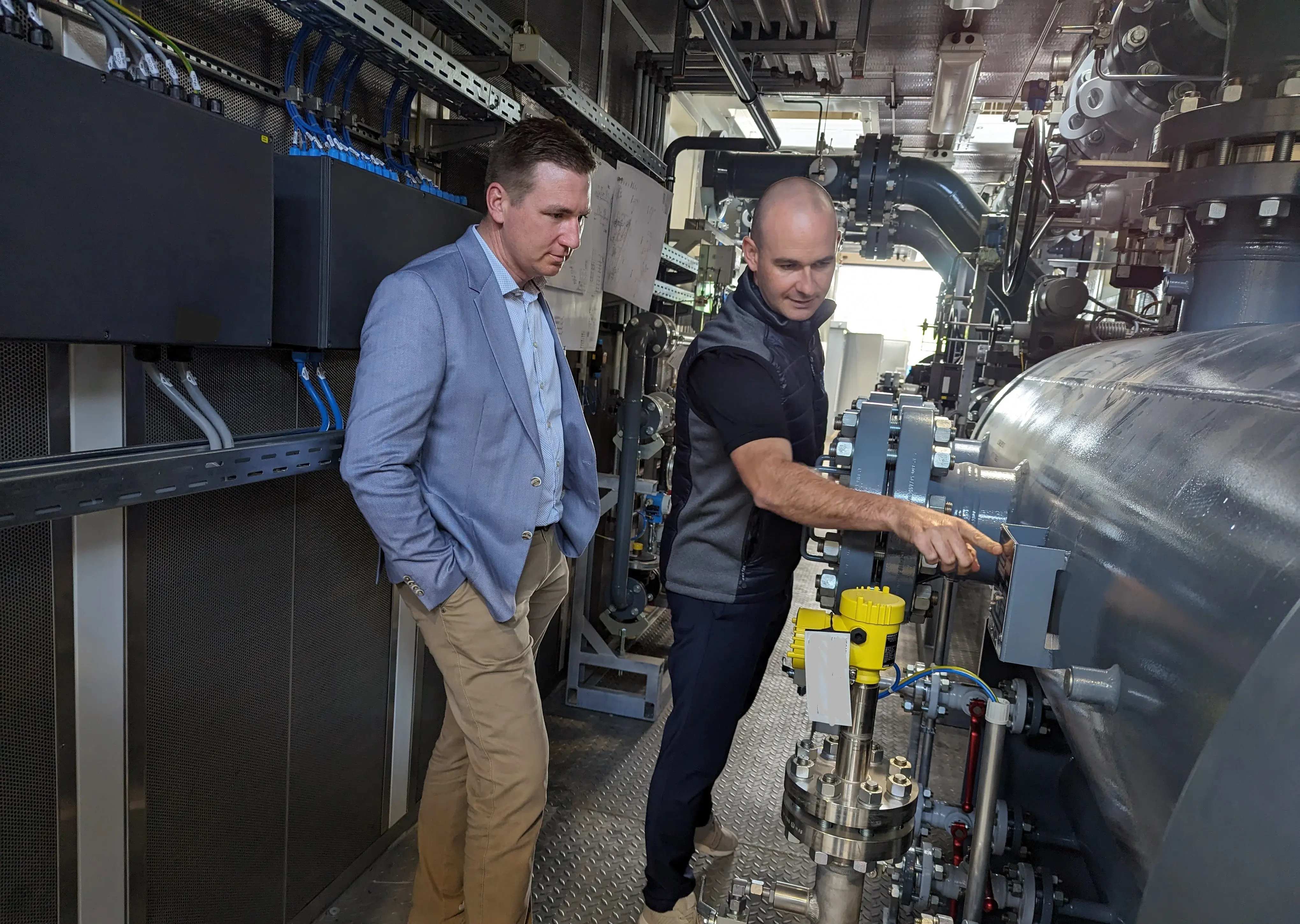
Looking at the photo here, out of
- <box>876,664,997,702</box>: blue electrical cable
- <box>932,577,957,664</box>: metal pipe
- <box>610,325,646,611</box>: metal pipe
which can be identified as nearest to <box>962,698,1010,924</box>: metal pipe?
<box>876,664,997,702</box>: blue electrical cable

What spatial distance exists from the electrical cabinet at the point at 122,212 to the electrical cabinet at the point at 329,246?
108 mm

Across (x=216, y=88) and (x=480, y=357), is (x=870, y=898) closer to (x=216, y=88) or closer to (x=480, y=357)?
(x=480, y=357)

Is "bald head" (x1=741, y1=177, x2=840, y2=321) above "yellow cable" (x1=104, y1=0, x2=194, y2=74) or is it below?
below

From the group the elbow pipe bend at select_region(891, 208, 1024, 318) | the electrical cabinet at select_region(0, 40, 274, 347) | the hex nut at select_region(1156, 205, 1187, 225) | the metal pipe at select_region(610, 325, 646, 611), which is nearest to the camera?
the electrical cabinet at select_region(0, 40, 274, 347)

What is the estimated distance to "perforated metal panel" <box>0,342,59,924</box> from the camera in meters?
1.09

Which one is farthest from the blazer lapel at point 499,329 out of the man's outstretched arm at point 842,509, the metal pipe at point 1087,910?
the metal pipe at point 1087,910

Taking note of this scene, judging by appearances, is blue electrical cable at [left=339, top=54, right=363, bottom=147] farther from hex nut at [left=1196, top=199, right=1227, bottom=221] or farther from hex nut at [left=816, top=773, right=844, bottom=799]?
hex nut at [left=1196, top=199, right=1227, bottom=221]

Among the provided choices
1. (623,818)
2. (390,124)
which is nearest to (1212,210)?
(390,124)

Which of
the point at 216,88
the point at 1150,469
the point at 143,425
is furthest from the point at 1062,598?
the point at 216,88

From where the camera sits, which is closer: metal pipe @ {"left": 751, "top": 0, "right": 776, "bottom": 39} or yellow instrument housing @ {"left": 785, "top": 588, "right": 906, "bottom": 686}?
yellow instrument housing @ {"left": 785, "top": 588, "right": 906, "bottom": 686}

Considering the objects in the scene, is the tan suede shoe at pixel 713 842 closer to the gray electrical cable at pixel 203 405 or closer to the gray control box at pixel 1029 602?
the gray control box at pixel 1029 602

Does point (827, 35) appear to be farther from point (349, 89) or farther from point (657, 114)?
point (349, 89)

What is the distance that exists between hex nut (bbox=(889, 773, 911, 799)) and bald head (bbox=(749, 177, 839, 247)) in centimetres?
107

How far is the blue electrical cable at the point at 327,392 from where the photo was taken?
152 centimetres
